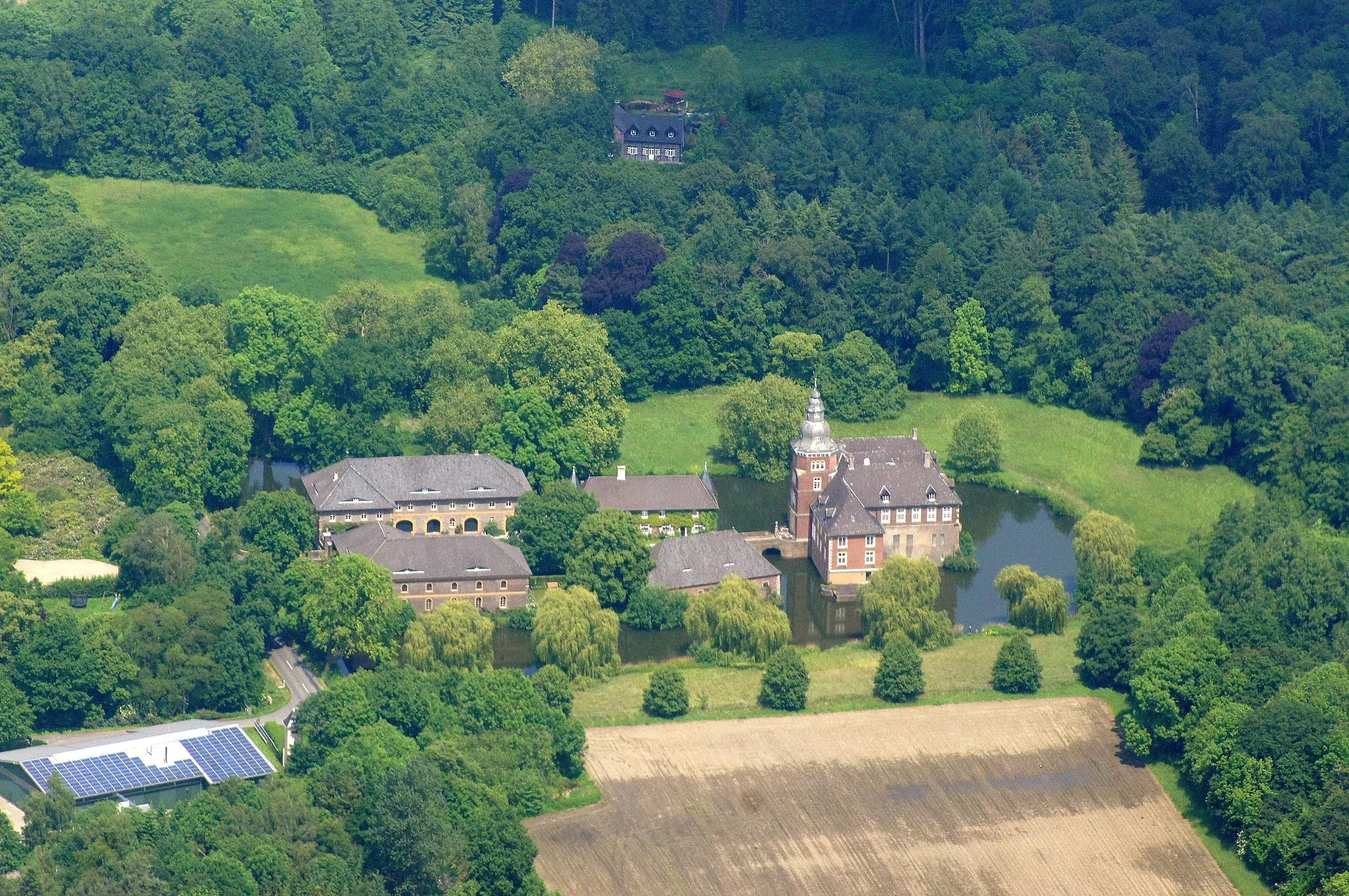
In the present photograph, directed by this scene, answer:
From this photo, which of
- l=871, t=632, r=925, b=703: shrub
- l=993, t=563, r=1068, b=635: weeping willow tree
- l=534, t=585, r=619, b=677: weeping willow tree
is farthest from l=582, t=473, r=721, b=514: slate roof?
l=871, t=632, r=925, b=703: shrub

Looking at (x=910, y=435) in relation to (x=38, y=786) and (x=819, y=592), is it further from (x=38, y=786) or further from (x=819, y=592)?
(x=38, y=786)

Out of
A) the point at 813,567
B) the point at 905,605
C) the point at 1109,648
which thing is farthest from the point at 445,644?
the point at 1109,648

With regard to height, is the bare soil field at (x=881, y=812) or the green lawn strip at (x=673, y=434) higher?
the green lawn strip at (x=673, y=434)

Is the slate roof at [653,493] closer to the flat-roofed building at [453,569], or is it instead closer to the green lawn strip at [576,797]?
the flat-roofed building at [453,569]

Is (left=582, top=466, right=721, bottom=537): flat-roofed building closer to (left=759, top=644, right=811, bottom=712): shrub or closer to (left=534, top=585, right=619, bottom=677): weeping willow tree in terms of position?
(left=534, top=585, right=619, bottom=677): weeping willow tree

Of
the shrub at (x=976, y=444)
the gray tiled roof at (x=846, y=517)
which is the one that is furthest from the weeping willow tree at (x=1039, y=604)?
the shrub at (x=976, y=444)

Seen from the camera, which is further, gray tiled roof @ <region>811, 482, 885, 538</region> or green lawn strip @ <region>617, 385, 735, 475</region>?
green lawn strip @ <region>617, 385, 735, 475</region>
